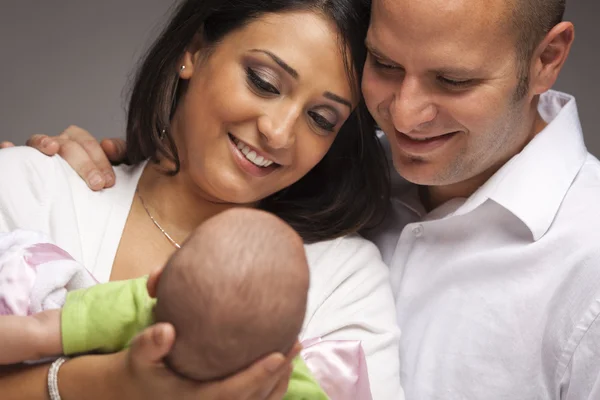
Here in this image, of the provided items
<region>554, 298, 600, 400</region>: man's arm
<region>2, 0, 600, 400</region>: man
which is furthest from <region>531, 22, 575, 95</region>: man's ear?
<region>554, 298, 600, 400</region>: man's arm

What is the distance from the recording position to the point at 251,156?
223cm

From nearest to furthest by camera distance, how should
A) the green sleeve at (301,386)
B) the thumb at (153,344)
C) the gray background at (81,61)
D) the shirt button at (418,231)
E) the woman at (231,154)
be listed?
the thumb at (153,344) < the green sleeve at (301,386) < the woman at (231,154) < the shirt button at (418,231) < the gray background at (81,61)

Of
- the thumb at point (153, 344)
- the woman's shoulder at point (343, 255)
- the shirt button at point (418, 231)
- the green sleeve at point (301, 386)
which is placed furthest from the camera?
the shirt button at point (418, 231)

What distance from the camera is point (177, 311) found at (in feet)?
5.15

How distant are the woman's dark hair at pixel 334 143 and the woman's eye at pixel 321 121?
0.11 m

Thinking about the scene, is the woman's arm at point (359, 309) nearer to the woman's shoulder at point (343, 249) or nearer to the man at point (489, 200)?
the woman's shoulder at point (343, 249)

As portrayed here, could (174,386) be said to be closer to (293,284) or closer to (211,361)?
(211,361)

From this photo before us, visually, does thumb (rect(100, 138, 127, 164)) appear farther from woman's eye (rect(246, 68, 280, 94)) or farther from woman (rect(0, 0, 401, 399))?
woman's eye (rect(246, 68, 280, 94))

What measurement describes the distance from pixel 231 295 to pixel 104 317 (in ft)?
0.99

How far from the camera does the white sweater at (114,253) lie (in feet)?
7.04

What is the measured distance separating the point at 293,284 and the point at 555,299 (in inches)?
34.5

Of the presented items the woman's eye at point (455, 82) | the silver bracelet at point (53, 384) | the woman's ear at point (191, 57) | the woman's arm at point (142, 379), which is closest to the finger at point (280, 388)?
the woman's arm at point (142, 379)

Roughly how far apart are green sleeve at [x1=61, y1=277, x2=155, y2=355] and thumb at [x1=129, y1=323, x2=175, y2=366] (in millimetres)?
110

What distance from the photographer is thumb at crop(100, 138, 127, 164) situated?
2.52 meters
